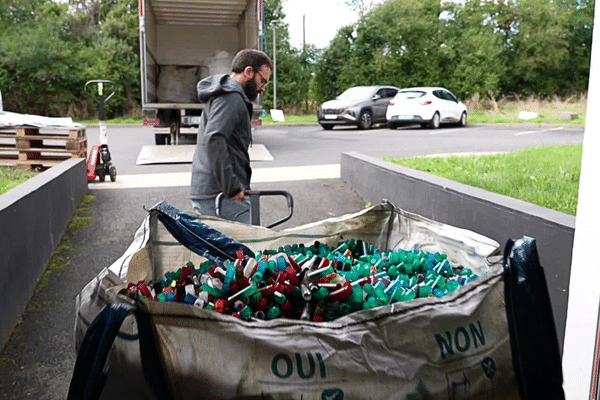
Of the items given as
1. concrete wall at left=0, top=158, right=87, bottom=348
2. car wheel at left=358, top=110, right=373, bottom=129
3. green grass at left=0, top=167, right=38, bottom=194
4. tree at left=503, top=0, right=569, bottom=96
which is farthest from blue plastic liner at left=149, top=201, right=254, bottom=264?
tree at left=503, top=0, right=569, bottom=96

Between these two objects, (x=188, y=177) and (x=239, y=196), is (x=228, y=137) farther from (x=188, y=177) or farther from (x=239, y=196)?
(x=188, y=177)

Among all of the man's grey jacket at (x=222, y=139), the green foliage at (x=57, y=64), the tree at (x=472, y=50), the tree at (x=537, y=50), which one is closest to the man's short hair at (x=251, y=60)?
the man's grey jacket at (x=222, y=139)

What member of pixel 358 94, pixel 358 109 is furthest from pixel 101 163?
pixel 358 94

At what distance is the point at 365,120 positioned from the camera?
2212cm

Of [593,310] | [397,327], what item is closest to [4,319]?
[397,327]

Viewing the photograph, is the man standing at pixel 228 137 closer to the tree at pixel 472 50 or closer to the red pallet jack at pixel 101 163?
the red pallet jack at pixel 101 163

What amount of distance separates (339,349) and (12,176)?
827 cm

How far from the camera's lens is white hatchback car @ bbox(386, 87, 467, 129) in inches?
859

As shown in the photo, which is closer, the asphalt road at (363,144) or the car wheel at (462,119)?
the asphalt road at (363,144)

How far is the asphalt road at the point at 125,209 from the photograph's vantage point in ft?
11.8

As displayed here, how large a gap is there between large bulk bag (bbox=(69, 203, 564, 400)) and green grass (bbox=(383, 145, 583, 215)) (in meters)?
2.88

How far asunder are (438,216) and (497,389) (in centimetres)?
328

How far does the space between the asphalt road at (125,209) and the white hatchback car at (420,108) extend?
2.93 meters

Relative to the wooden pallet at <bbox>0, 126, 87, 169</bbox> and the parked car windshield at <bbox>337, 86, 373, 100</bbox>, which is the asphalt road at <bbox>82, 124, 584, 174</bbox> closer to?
the wooden pallet at <bbox>0, 126, 87, 169</bbox>
